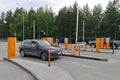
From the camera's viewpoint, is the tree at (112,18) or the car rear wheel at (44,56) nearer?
the car rear wheel at (44,56)

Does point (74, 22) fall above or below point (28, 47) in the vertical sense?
above

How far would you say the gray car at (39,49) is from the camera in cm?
1820

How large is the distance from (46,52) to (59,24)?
59873 millimetres

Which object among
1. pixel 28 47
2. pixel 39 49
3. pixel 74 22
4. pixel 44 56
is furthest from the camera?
pixel 74 22

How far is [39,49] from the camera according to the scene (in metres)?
18.8

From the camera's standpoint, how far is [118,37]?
62.8m

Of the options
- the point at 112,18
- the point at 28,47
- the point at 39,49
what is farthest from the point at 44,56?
the point at 112,18

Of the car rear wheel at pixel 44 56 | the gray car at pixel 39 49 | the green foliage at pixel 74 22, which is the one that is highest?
the green foliage at pixel 74 22

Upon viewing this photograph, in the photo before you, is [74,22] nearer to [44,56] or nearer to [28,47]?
[28,47]

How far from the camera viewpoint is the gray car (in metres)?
18.2

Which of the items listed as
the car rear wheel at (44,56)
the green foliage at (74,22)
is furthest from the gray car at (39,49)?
the green foliage at (74,22)

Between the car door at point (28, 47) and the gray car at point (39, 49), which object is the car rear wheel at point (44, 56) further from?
the car door at point (28, 47)

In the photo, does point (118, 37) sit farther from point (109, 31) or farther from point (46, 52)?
point (46, 52)

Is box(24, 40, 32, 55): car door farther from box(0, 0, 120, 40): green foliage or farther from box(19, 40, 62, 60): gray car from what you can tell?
box(0, 0, 120, 40): green foliage
